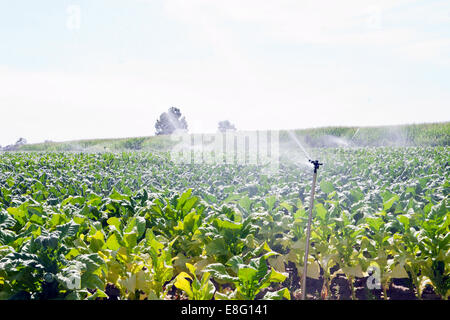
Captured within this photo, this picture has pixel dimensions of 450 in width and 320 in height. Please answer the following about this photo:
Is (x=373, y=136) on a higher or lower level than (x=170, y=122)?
lower

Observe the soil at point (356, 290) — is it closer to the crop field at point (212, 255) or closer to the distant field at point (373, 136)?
the crop field at point (212, 255)

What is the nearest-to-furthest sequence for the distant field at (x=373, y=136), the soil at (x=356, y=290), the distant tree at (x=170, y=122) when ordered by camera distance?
the soil at (x=356, y=290), the distant field at (x=373, y=136), the distant tree at (x=170, y=122)

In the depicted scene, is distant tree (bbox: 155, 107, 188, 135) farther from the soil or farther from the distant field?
the soil

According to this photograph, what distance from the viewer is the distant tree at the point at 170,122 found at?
266ft

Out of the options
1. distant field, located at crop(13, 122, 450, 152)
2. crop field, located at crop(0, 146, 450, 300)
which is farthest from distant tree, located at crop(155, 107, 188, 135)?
crop field, located at crop(0, 146, 450, 300)

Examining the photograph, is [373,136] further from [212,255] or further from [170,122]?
[170,122]

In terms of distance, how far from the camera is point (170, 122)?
82188 mm

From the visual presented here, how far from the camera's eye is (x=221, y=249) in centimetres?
344

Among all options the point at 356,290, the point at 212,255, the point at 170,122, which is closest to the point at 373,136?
the point at 356,290

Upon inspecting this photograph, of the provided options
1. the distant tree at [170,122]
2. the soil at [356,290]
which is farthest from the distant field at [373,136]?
the distant tree at [170,122]

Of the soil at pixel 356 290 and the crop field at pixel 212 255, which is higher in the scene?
the crop field at pixel 212 255

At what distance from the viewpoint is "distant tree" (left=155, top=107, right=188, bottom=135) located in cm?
8119

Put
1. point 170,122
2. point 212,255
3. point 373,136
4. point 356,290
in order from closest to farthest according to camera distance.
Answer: point 212,255 < point 356,290 < point 373,136 < point 170,122
